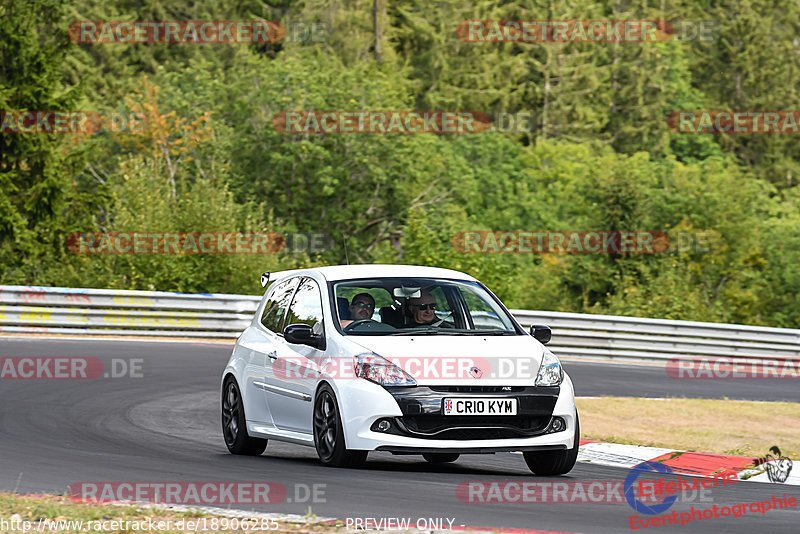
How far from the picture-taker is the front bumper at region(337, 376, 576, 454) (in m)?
9.35

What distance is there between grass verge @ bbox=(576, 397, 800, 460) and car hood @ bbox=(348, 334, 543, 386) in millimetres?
2997

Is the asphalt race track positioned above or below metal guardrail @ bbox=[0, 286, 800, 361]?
above

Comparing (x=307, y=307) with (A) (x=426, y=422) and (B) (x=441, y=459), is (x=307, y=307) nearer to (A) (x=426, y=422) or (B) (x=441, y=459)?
(B) (x=441, y=459)

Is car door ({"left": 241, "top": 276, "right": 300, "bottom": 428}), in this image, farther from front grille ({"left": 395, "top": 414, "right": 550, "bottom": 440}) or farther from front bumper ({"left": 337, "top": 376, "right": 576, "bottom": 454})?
front grille ({"left": 395, "top": 414, "right": 550, "bottom": 440})

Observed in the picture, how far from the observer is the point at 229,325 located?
80.7 feet

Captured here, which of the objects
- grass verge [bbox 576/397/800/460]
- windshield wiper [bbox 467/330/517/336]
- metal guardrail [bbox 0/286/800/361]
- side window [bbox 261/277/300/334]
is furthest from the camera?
metal guardrail [bbox 0/286/800/361]

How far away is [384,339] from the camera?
9867 millimetres

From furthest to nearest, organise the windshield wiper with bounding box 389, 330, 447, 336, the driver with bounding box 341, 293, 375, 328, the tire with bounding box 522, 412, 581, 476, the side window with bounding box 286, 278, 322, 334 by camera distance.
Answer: the side window with bounding box 286, 278, 322, 334
the driver with bounding box 341, 293, 375, 328
the windshield wiper with bounding box 389, 330, 447, 336
the tire with bounding box 522, 412, 581, 476

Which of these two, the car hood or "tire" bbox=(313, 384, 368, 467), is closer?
the car hood

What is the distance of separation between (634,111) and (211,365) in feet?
191

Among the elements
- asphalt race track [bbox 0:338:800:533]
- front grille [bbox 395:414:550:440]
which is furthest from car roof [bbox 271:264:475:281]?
front grille [bbox 395:414:550:440]

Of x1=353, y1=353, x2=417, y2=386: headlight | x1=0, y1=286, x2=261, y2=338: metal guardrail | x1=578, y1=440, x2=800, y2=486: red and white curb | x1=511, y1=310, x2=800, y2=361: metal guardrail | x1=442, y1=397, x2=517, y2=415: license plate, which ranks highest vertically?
x1=353, y1=353, x2=417, y2=386: headlight

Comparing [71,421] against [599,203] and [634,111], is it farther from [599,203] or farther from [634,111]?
[634,111]

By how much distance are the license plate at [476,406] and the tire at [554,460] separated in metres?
0.65
